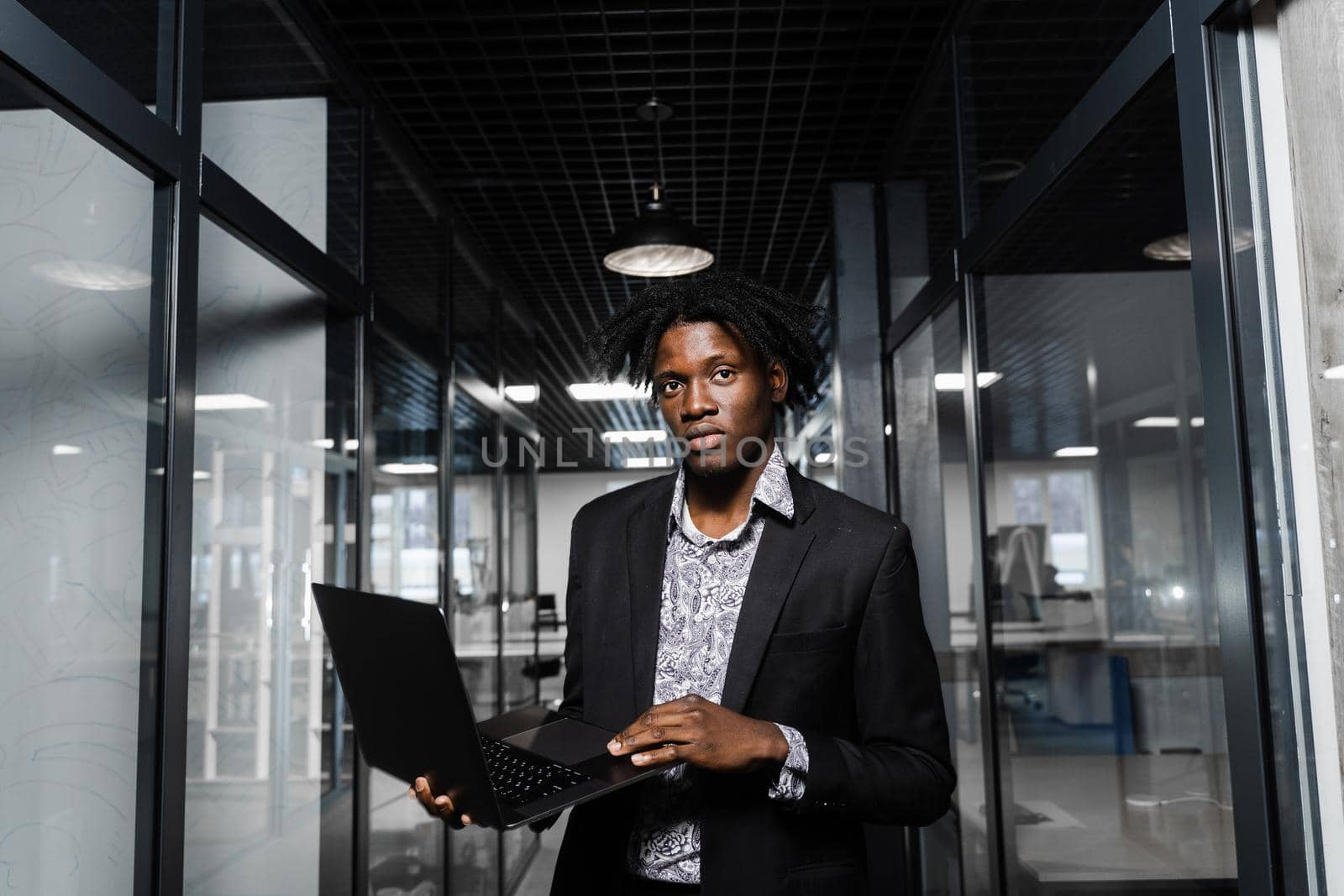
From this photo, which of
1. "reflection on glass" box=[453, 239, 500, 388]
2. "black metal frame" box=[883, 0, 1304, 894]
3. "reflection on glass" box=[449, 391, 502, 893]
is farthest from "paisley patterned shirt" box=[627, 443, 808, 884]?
"reflection on glass" box=[453, 239, 500, 388]

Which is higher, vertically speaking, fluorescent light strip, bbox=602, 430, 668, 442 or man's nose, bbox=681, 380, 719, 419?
fluorescent light strip, bbox=602, 430, 668, 442

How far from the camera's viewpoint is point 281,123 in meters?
2.52

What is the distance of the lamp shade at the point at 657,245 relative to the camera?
3.92 metres

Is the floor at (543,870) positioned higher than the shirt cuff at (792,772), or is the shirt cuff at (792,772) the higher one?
the shirt cuff at (792,772)

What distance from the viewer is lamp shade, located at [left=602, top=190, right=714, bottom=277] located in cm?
392

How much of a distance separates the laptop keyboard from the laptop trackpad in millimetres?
19

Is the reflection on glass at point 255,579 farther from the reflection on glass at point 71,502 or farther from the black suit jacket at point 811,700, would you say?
the black suit jacket at point 811,700

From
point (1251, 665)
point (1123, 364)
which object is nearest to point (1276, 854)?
point (1251, 665)

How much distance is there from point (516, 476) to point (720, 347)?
3803 millimetres

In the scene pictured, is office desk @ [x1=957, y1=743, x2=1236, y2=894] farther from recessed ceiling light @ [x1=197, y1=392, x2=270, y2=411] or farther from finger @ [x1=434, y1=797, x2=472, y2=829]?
recessed ceiling light @ [x1=197, y1=392, x2=270, y2=411]

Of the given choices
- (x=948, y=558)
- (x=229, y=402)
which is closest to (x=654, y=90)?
(x=948, y=558)

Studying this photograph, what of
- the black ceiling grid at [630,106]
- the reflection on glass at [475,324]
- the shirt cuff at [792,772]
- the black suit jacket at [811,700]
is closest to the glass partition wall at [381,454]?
the black ceiling grid at [630,106]

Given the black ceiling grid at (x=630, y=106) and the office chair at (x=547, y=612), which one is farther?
the office chair at (x=547, y=612)

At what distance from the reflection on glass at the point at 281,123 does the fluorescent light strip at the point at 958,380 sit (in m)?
1.73
